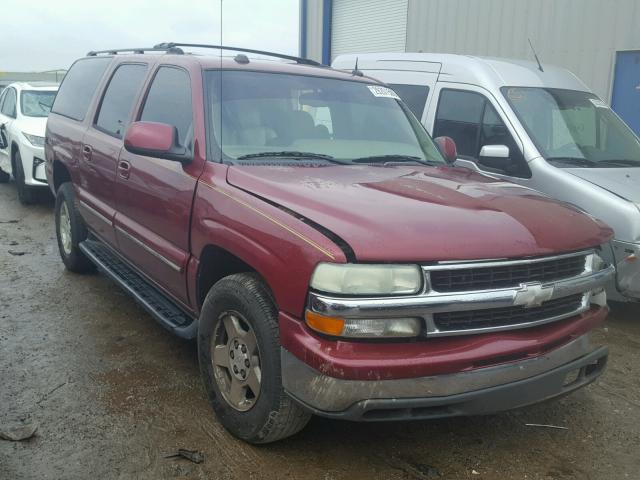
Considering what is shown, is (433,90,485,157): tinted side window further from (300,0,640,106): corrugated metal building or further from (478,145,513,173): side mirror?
(300,0,640,106): corrugated metal building

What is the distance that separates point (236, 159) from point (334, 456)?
5.21ft

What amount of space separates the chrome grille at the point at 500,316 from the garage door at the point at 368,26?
11298 millimetres

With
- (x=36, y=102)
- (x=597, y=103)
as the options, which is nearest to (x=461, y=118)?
(x=597, y=103)

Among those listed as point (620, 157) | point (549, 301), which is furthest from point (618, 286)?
point (549, 301)

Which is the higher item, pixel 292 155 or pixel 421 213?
pixel 292 155

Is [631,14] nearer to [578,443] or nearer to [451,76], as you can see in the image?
[451,76]

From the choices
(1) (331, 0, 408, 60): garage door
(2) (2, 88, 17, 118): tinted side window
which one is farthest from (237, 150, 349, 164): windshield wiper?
(1) (331, 0, 408, 60): garage door

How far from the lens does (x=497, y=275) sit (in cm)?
260

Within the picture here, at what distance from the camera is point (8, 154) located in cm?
963

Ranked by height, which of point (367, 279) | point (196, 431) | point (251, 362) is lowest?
point (196, 431)

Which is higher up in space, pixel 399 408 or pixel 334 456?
pixel 399 408

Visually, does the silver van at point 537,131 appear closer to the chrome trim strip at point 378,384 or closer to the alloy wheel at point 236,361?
the chrome trim strip at point 378,384

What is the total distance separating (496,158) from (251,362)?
3.03m

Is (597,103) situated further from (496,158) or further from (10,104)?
(10,104)
